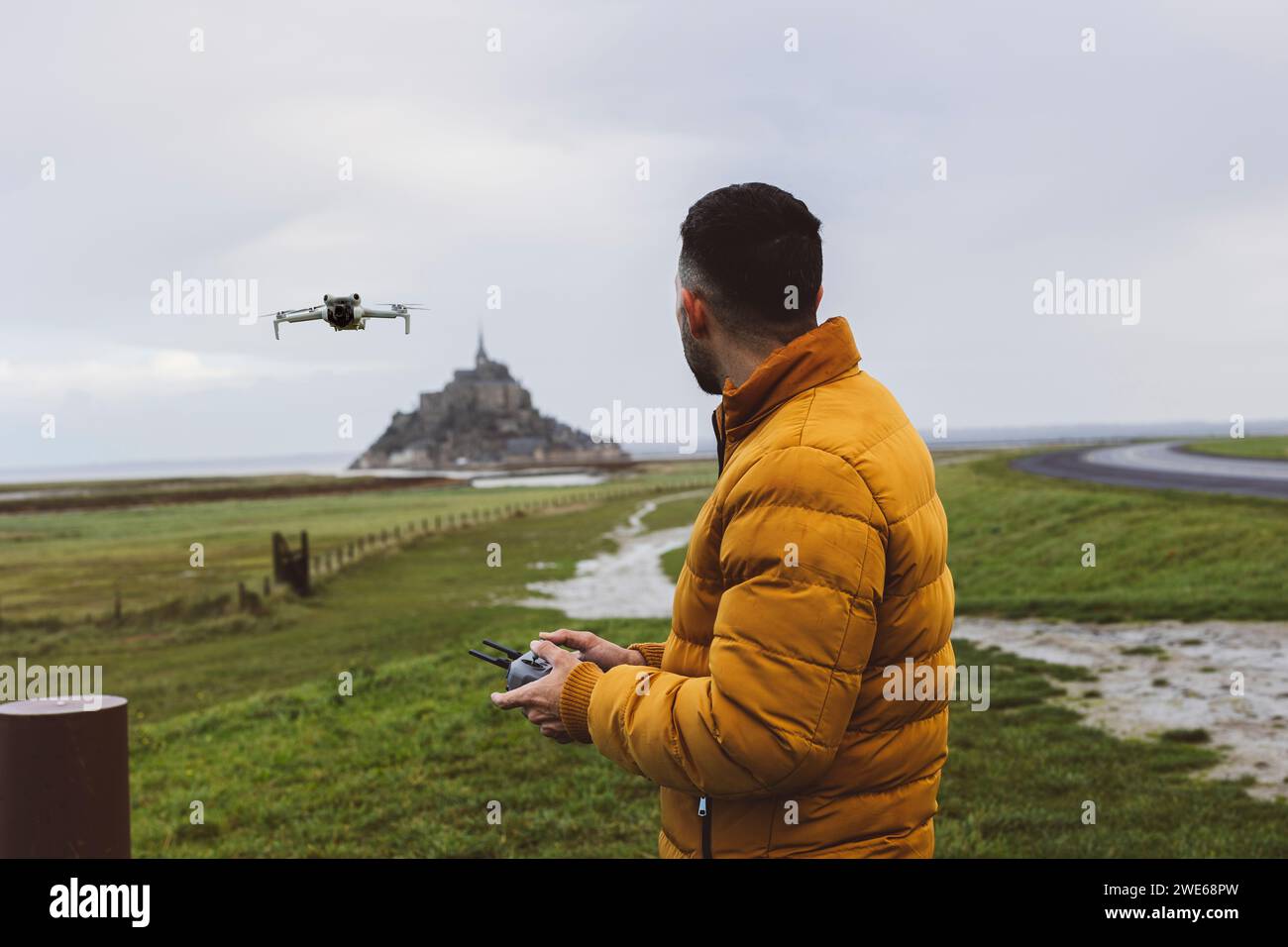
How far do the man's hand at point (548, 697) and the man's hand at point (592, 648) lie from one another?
0.25 metres

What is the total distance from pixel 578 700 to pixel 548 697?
99 millimetres

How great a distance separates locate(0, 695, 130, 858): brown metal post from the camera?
3715 mm

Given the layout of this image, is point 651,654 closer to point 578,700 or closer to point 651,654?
point 651,654

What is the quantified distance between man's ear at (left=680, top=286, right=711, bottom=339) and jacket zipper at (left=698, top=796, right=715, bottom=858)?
1.18m

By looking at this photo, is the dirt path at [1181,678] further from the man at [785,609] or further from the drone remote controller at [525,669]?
the drone remote controller at [525,669]

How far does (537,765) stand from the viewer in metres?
10.1

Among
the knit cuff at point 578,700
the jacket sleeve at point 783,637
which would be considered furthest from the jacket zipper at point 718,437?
the knit cuff at point 578,700

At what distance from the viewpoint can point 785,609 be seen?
2.29m

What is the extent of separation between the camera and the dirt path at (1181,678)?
9438 mm

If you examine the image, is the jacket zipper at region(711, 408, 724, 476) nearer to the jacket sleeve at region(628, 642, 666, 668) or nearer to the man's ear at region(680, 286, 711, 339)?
the man's ear at region(680, 286, 711, 339)

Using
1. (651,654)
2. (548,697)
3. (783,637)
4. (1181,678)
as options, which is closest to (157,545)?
(1181,678)

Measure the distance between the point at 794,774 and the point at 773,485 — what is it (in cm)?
65
